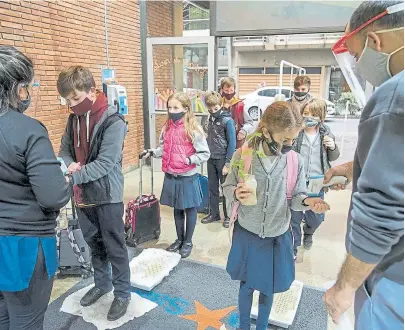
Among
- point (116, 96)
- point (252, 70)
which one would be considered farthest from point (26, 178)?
point (252, 70)

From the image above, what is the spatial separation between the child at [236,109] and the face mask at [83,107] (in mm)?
1951

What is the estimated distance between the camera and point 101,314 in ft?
7.17

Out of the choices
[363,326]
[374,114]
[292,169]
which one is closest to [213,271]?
[292,169]

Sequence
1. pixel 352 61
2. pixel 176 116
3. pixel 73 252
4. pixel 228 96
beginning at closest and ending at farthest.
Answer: pixel 352 61 < pixel 73 252 < pixel 176 116 < pixel 228 96

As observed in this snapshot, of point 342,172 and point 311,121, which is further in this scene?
point 311,121

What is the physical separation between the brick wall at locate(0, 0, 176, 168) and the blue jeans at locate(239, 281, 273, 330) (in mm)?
2530

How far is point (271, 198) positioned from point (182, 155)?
1283mm

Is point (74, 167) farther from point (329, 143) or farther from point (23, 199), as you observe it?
point (329, 143)

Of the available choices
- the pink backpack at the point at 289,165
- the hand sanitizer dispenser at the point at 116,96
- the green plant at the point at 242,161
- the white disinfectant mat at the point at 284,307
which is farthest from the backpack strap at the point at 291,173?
the hand sanitizer dispenser at the point at 116,96

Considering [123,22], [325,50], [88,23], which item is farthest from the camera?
[325,50]

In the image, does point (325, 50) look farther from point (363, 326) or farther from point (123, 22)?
point (363, 326)

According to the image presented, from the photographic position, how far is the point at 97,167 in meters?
1.86

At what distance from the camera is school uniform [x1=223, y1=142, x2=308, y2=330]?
1700mm

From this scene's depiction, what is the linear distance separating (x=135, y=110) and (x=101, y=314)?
164 inches
